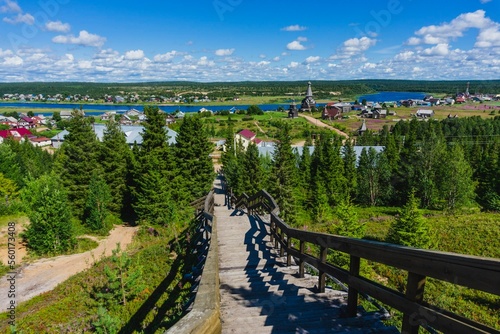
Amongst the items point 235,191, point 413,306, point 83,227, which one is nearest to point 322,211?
point 235,191

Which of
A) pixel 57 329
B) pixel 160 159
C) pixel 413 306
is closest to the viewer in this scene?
pixel 413 306

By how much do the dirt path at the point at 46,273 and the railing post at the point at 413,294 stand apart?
49.0ft

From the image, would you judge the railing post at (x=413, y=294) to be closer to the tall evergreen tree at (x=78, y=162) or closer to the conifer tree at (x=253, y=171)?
the tall evergreen tree at (x=78, y=162)

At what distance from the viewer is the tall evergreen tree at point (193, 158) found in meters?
24.8

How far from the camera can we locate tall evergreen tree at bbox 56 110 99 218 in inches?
968

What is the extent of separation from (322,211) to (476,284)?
95.3ft

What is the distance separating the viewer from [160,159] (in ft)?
77.3

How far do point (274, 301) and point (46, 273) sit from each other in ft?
50.0

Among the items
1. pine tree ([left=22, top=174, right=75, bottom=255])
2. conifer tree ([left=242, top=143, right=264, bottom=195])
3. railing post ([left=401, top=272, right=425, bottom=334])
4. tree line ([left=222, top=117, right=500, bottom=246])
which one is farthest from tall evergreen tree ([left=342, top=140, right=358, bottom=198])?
railing post ([left=401, top=272, right=425, bottom=334])

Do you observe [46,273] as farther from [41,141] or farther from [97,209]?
[41,141]

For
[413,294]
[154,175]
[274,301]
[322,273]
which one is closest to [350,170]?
[154,175]

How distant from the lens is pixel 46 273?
50.9 ft

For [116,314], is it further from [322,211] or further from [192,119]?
[322,211]

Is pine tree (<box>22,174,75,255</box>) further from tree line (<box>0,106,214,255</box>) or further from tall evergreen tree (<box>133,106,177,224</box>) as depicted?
tall evergreen tree (<box>133,106,177,224</box>)
